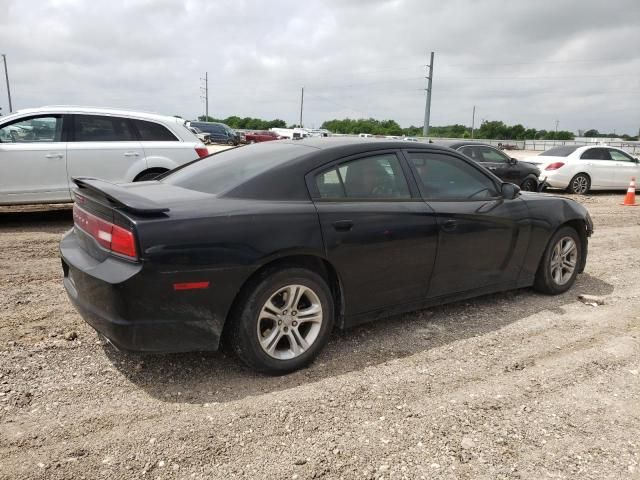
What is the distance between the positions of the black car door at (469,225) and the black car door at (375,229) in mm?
134

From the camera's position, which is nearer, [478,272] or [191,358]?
[191,358]

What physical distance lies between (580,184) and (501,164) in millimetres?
2907

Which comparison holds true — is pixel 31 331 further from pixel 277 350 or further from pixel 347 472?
pixel 347 472

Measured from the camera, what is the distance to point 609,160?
48.6ft

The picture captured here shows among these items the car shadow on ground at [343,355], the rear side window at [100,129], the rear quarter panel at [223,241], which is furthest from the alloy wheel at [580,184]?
the rear quarter panel at [223,241]

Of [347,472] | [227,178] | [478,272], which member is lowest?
[347,472]

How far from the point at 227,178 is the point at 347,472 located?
1.98 meters

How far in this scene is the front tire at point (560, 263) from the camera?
4875mm

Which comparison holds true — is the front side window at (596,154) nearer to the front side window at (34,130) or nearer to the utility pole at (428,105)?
the front side window at (34,130)

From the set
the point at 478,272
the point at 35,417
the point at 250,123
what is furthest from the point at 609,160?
the point at 250,123

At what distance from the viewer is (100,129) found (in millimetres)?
7660

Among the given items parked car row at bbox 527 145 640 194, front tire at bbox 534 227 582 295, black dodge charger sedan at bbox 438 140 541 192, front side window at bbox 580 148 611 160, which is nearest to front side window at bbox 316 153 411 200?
front tire at bbox 534 227 582 295

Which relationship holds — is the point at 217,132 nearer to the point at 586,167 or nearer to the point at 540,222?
the point at 586,167

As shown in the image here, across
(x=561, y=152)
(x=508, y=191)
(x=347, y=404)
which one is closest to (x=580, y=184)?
(x=561, y=152)
